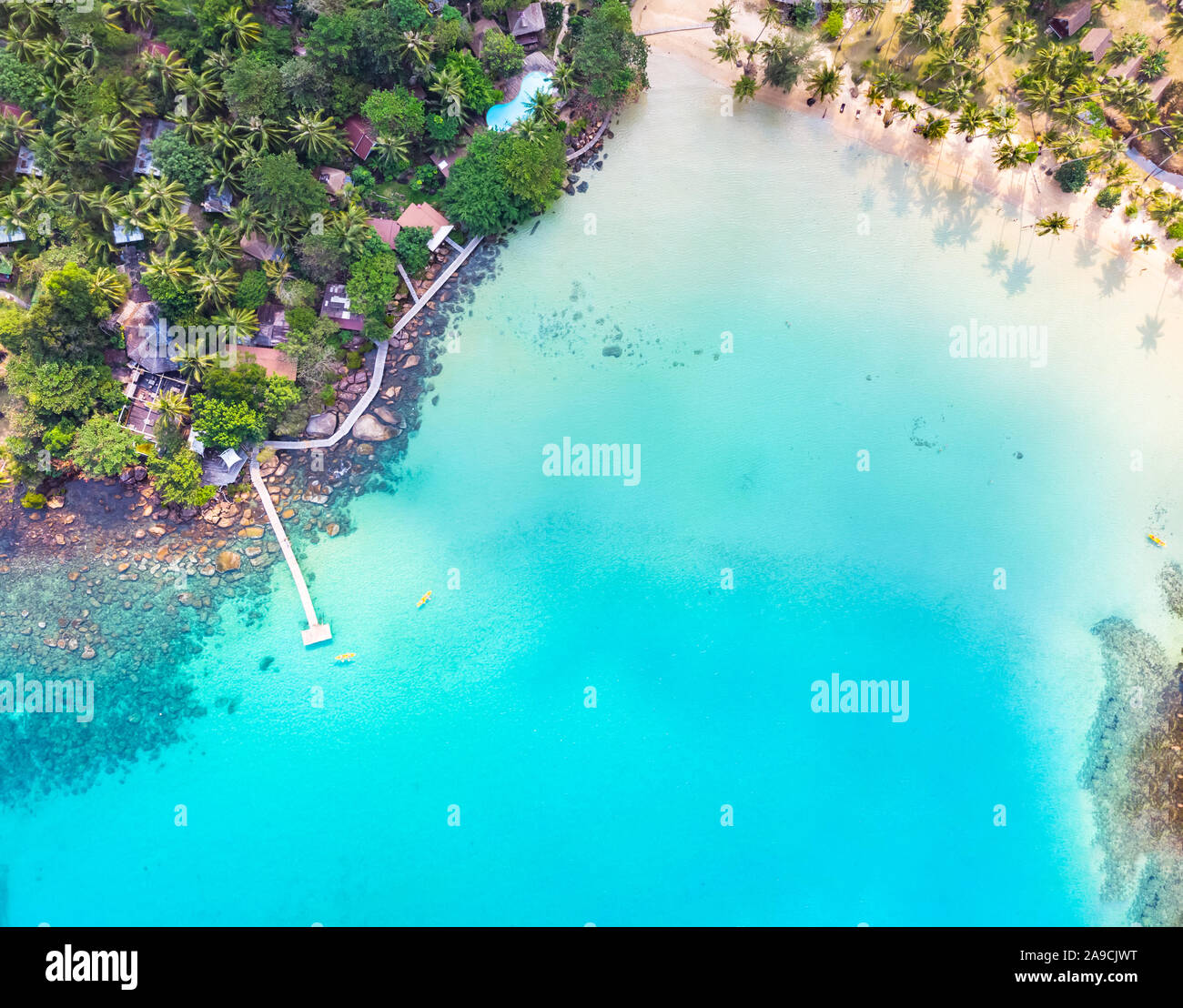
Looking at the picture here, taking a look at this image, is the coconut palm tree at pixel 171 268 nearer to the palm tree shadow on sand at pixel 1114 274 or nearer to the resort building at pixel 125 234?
the resort building at pixel 125 234

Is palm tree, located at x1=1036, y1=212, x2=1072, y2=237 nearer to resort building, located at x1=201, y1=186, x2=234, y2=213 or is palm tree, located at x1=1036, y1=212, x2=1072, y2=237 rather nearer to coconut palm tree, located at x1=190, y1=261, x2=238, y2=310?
coconut palm tree, located at x1=190, y1=261, x2=238, y2=310

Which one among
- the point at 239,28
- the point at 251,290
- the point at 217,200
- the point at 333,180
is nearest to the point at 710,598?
the point at 251,290

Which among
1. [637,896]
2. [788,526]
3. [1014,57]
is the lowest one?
[637,896]

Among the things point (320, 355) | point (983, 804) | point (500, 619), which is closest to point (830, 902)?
point (983, 804)

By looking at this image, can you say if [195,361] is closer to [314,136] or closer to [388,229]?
[388,229]

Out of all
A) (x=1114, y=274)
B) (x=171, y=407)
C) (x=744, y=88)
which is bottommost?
(x=171, y=407)
